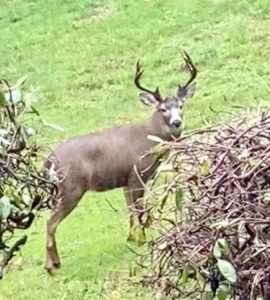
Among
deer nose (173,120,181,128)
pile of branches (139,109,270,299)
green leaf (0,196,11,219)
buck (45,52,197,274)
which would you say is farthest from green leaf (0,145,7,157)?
deer nose (173,120,181,128)

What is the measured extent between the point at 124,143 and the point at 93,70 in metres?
7.68

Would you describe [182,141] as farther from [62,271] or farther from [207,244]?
[62,271]

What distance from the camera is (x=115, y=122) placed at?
647 inches

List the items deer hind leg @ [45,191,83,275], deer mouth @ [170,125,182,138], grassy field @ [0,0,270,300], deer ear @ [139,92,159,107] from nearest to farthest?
deer hind leg @ [45,191,83,275] → deer mouth @ [170,125,182,138] → deer ear @ [139,92,159,107] → grassy field @ [0,0,270,300]

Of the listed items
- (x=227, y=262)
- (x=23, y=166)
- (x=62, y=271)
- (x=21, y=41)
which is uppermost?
(x=227, y=262)

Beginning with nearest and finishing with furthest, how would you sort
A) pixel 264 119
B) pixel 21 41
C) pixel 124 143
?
pixel 264 119, pixel 124 143, pixel 21 41

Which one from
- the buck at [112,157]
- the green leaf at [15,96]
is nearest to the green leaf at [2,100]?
the green leaf at [15,96]

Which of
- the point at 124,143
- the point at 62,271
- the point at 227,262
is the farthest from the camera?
the point at 124,143

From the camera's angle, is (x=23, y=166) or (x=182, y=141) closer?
(x=182, y=141)

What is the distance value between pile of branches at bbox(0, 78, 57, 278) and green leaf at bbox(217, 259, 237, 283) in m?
1.20

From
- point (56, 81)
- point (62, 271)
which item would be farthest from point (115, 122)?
point (62, 271)

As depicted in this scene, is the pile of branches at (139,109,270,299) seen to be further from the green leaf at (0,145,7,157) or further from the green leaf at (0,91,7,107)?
the green leaf at (0,91,7,107)

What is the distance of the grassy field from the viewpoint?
16016 mm

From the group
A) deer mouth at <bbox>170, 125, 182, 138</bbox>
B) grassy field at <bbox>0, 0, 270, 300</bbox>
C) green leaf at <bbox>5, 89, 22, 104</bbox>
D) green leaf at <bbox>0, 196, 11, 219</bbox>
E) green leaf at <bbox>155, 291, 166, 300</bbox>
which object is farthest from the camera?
grassy field at <bbox>0, 0, 270, 300</bbox>
